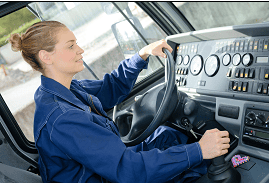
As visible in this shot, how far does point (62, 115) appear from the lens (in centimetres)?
86

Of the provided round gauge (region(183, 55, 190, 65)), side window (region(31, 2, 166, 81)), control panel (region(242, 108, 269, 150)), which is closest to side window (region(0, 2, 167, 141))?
side window (region(31, 2, 166, 81))

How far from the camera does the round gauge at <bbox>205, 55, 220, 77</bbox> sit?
136cm

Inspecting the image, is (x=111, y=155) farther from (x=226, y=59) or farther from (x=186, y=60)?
(x=186, y=60)

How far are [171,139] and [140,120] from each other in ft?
0.67

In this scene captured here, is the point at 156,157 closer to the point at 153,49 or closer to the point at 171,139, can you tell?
the point at 171,139

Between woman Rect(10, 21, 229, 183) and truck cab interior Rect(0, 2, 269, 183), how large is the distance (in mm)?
135

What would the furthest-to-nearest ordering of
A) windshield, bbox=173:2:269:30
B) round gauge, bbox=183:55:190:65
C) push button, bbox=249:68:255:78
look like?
windshield, bbox=173:2:269:30, round gauge, bbox=183:55:190:65, push button, bbox=249:68:255:78

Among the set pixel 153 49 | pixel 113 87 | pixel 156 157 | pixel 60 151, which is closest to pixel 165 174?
pixel 156 157

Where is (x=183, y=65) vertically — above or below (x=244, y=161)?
above

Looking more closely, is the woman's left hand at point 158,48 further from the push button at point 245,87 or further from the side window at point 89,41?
the side window at point 89,41

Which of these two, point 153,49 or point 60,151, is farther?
point 153,49

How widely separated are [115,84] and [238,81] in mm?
739

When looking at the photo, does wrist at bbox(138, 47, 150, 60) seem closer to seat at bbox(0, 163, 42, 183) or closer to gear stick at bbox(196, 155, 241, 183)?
gear stick at bbox(196, 155, 241, 183)

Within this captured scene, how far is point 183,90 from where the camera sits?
158cm
